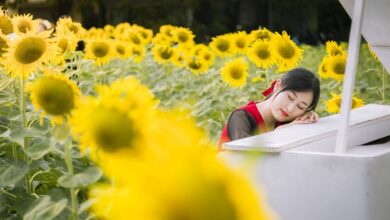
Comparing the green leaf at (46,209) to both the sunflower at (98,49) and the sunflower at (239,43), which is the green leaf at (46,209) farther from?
the sunflower at (239,43)

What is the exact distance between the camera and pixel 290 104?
2.42 m

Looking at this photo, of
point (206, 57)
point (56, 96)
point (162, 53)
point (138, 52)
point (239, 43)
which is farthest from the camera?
point (138, 52)

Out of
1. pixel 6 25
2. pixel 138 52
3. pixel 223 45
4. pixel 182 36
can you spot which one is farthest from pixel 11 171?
pixel 138 52

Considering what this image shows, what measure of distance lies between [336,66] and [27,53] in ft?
5.58

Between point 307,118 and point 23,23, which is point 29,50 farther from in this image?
point 307,118

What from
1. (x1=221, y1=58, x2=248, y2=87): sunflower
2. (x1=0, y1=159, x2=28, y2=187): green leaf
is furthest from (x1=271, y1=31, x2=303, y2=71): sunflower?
(x1=0, y1=159, x2=28, y2=187): green leaf

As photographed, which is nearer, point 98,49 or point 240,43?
point 98,49

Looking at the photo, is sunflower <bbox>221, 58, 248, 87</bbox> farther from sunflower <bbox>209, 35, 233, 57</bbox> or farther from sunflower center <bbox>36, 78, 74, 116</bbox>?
sunflower center <bbox>36, 78, 74, 116</bbox>

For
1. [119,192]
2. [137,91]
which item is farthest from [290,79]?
[119,192]

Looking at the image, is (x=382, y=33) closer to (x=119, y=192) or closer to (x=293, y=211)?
(x=293, y=211)

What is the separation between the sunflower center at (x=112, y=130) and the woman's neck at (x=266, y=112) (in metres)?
1.99

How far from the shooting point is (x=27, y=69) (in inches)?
60.7

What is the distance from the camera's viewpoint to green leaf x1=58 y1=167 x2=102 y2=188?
46.2 inches

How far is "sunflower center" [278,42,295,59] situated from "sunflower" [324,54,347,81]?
0.17 m
